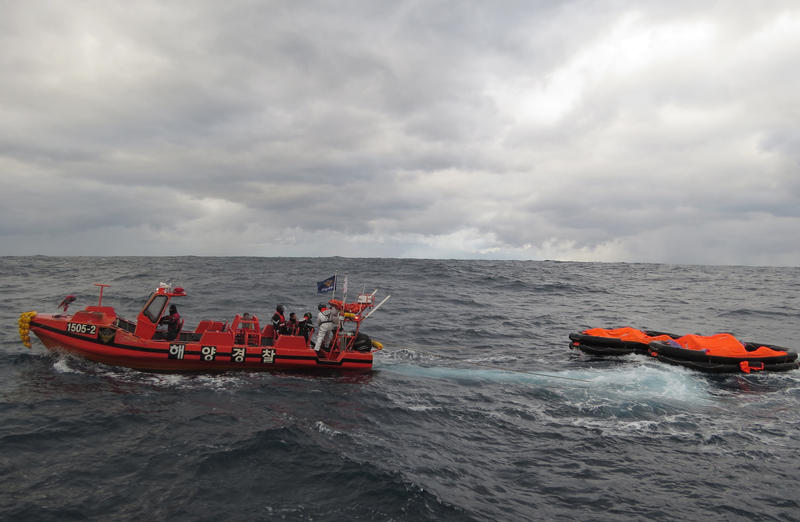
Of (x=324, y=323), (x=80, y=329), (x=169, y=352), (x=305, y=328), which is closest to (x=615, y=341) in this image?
(x=324, y=323)

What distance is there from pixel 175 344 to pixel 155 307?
192cm

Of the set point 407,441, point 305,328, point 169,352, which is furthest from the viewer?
point 305,328

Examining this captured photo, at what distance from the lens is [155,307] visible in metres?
15.8

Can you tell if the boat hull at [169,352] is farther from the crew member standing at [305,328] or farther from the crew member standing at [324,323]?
A: the crew member standing at [305,328]

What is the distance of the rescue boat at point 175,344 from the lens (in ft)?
48.9

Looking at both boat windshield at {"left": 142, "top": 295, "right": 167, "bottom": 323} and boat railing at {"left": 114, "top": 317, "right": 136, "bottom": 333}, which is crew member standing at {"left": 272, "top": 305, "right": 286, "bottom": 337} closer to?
boat windshield at {"left": 142, "top": 295, "right": 167, "bottom": 323}

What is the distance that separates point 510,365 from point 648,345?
23.3 feet

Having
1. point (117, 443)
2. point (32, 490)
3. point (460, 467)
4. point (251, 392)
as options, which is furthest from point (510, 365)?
point (32, 490)

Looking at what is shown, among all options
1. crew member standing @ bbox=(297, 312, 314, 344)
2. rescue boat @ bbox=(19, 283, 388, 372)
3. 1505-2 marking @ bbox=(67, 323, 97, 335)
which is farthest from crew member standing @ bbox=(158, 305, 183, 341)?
crew member standing @ bbox=(297, 312, 314, 344)

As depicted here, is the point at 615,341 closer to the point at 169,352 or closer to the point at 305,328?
the point at 305,328

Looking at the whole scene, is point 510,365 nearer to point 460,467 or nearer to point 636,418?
point 636,418

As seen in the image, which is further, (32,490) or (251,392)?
(251,392)

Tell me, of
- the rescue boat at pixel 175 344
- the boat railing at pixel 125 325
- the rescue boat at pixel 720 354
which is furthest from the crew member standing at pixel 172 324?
the rescue boat at pixel 720 354

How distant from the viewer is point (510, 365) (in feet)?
59.6
